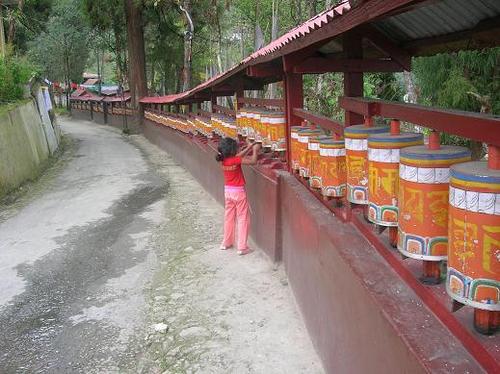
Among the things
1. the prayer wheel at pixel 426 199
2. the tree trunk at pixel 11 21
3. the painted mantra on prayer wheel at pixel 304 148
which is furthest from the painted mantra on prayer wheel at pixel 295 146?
the tree trunk at pixel 11 21

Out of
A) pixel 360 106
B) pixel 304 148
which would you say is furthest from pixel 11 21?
pixel 360 106

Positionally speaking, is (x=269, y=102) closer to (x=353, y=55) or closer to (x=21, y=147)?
(x=353, y=55)

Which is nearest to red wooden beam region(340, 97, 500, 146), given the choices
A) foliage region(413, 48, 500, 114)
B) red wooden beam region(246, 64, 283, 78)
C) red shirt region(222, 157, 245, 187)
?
red wooden beam region(246, 64, 283, 78)

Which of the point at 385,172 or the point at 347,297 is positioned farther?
the point at 347,297

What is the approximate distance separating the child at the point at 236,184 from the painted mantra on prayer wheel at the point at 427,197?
505 centimetres

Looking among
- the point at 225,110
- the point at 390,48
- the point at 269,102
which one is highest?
the point at 390,48

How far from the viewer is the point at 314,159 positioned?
528 centimetres

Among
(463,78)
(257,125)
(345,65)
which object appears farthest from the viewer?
(463,78)

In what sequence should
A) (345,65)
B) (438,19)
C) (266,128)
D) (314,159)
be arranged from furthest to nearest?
1. (266,128)
2. (345,65)
3. (314,159)
4. (438,19)

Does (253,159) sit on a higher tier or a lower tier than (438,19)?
lower

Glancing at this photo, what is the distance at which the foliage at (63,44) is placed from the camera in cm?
4145

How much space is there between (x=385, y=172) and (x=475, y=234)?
1.01 meters

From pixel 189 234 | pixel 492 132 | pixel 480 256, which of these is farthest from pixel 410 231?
pixel 189 234

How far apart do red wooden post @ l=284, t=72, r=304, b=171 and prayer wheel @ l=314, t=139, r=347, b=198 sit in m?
2.04
